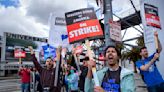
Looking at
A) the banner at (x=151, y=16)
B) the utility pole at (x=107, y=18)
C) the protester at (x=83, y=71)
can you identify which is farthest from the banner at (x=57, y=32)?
the banner at (x=151, y=16)

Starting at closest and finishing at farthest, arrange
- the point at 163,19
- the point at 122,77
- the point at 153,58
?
the point at 122,77 → the point at 153,58 → the point at 163,19

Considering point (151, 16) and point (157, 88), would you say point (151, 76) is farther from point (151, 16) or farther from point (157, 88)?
point (151, 16)

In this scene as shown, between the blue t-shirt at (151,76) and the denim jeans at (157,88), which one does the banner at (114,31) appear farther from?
the denim jeans at (157,88)

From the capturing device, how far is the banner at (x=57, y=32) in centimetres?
934

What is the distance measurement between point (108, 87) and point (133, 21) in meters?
21.9

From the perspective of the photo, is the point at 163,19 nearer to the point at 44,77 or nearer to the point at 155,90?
the point at 155,90

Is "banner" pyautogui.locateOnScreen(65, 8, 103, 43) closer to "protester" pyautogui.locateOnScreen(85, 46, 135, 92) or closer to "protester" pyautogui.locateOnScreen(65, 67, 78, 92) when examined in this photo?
"protester" pyautogui.locateOnScreen(85, 46, 135, 92)

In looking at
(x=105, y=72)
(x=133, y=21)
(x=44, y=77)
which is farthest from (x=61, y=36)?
(x=133, y=21)

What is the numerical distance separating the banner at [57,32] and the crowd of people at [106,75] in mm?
1182

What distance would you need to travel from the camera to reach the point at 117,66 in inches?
164

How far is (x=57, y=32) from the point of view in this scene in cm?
942

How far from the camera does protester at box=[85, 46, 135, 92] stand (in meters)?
3.93

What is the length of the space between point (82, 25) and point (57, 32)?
375 cm

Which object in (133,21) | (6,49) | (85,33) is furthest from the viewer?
(6,49)
